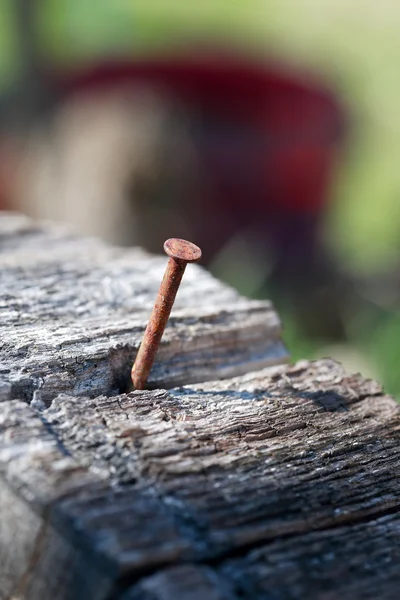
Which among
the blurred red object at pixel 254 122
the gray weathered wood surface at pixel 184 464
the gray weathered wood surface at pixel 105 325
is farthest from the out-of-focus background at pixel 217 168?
the gray weathered wood surface at pixel 184 464

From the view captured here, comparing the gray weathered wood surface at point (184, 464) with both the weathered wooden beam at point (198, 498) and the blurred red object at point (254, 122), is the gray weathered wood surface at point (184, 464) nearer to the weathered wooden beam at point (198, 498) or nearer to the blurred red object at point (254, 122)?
the weathered wooden beam at point (198, 498)

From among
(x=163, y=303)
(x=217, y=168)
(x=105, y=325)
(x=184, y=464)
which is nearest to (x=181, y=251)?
(x=163, y=303)

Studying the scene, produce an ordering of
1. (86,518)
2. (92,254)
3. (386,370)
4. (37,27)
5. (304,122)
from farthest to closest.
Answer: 1. (37,27)
2. (304,122)
3. (386,370)
4. (92,254)
5. (86,518)

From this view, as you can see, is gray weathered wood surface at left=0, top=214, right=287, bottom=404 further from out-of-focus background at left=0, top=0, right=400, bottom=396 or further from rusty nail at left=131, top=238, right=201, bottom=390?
out-of-focus background at left=0, top=0, right=400, bottom=396

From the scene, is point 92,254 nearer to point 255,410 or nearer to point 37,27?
point 255,410

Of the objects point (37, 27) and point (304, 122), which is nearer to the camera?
point (304, 122)

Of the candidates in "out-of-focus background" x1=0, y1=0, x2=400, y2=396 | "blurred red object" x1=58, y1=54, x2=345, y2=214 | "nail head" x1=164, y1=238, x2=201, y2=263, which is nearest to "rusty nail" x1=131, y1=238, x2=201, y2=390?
"nail head" x1=164, y1=238, x2=201, y2=263

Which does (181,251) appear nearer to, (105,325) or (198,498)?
(105,325)

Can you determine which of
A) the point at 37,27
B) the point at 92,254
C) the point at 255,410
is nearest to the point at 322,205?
the point at 37,27
